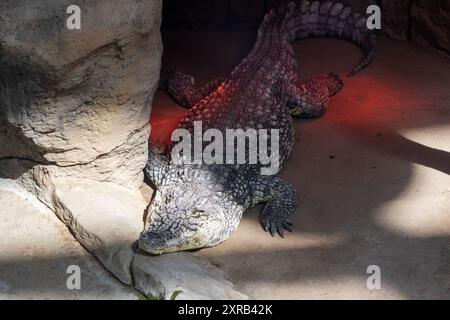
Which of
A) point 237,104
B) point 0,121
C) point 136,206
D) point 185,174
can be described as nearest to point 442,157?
point 237,104

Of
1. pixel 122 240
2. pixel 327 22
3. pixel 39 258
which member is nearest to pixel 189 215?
pixel 122 240

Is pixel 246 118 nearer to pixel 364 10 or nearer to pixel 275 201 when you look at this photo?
pixel 275 201

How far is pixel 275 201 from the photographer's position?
4793 millimetres

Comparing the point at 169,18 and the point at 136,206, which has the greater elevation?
the point at 169,18

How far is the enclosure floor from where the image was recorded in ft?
13.4

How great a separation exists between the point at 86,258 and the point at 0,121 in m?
0.96

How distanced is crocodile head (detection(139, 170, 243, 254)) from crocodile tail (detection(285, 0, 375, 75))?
8.35 feet

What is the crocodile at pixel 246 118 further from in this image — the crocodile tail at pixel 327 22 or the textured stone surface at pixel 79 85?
the textured stone surface at pixel 79 85

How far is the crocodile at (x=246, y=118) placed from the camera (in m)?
4.37

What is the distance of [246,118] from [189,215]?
113 centimetres

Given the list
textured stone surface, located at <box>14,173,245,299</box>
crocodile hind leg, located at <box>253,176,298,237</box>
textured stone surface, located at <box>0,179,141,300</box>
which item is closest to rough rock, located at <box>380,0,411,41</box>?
crocodile hind leg, located at <box>253,176,298,237</box>

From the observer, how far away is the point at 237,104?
530cm

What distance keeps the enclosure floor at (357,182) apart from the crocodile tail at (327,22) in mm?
106
